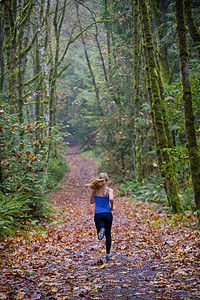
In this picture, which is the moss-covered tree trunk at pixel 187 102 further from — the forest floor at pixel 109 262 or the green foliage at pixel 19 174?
the green foliage at pixel 19 174

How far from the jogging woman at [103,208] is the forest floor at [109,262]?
634mm

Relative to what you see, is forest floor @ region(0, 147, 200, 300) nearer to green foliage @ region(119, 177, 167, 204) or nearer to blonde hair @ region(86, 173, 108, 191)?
blonde hair @ region(86, 173, 108, 191)

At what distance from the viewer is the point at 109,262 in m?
5.48

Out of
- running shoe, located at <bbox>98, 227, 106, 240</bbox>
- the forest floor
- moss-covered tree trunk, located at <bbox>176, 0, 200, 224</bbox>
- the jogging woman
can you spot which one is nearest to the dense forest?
moss-covered tree trunk, located at <bbox>176, 0, 200, 224</bbox>

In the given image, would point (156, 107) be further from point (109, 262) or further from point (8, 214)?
point (8, 214)

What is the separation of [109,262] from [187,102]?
4.34m

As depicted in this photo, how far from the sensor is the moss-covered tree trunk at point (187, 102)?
6422 millimetres

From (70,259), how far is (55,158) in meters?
18.5

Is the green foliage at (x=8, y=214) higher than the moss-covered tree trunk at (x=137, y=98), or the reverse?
the moss-covered tree trunk at (x=137, y=98)

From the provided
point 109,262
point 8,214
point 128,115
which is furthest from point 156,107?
point 128,115

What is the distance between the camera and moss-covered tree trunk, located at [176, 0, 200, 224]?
253 inches

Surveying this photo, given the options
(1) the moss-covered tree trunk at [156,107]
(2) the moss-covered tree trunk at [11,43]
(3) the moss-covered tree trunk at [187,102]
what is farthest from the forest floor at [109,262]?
(2) the moss-covered tree trunk at [11,43]

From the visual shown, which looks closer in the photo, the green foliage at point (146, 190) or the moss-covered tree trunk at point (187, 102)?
the moss-covered tree trunk at point (187, 102)

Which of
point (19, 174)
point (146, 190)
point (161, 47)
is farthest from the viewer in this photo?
point (161, 47)
